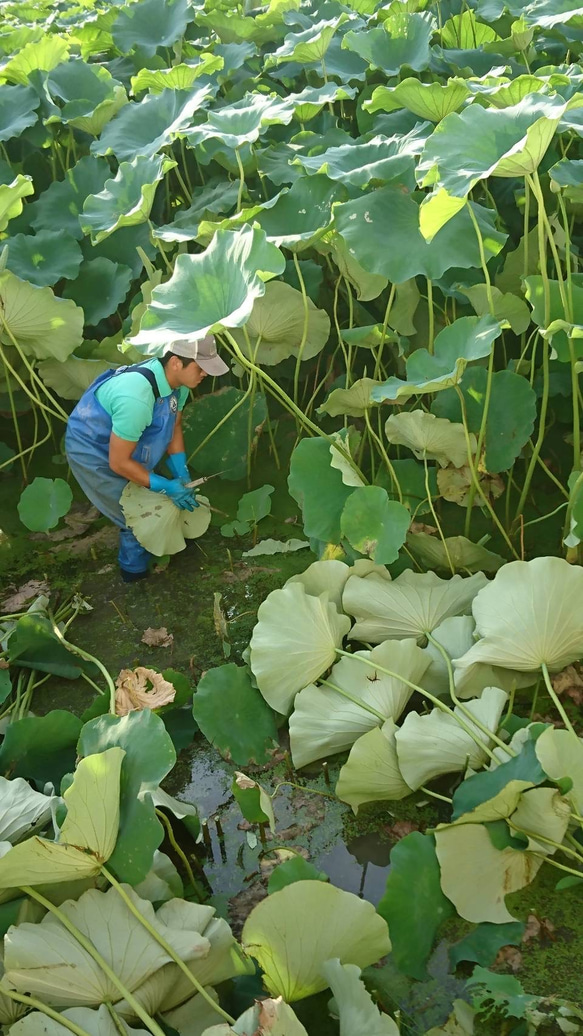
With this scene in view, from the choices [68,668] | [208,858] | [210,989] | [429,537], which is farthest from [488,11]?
[210,989]

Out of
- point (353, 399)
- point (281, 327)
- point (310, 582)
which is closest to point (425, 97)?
point (281, 327)

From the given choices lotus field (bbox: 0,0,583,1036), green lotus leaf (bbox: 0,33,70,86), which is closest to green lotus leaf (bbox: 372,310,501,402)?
lotus field (bbox: 0,0,583,1036)

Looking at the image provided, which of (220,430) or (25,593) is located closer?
(25,593)

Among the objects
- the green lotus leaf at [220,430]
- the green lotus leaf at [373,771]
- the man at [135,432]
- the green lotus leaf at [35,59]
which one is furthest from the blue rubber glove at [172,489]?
the green lotus leaf at [35,59]

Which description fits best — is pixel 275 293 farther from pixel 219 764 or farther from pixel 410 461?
pixel 219 764

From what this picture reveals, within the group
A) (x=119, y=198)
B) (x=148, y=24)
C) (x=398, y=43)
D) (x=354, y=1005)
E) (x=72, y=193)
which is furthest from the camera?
(x=148, y=24)

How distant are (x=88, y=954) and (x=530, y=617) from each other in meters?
0.98

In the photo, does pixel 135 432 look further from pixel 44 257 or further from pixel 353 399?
pixel 44 257

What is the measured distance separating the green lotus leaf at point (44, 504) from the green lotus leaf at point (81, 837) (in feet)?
4.10

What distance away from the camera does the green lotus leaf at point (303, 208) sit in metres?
2.23

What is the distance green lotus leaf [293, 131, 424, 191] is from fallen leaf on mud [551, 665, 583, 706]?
119 centimetres

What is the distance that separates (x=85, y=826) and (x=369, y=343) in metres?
1.46

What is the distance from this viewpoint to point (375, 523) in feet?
6.32

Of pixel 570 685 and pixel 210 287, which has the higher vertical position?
pixel 210 287
